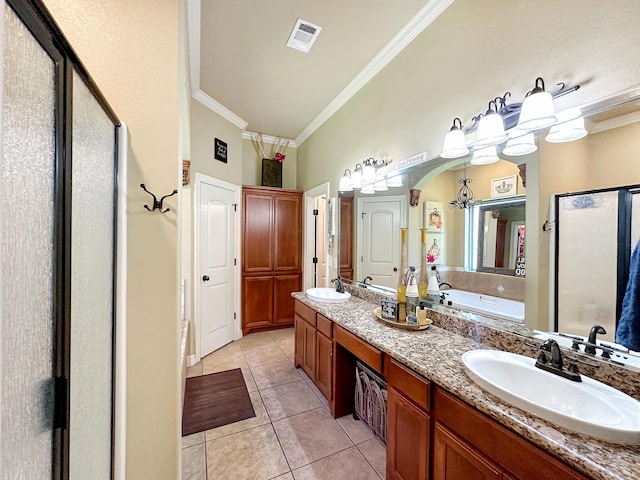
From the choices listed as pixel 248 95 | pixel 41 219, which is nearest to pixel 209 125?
pixel 248 95

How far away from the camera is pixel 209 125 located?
3.12 m

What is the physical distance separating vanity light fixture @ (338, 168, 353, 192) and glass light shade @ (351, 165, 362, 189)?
59mm

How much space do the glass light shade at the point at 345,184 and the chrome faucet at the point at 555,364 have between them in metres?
2.01

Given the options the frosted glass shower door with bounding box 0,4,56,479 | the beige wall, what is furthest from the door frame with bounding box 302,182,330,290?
the frosted glass shower door with bounding box 0,4,56,479

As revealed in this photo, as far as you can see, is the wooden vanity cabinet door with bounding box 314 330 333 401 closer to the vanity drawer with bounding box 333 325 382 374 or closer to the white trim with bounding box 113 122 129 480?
the vanity drawer with bounding box 333 325 382 374

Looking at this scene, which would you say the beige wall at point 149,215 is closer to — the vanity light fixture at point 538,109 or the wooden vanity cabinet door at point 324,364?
the wooden vanity cabinet door at point 324,364

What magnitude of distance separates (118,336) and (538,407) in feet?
5.19

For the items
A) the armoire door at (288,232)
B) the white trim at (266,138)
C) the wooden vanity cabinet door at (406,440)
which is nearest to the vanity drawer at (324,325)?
the wooden vanity cabinet door at (406,440)

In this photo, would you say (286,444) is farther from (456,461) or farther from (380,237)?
(380,237)

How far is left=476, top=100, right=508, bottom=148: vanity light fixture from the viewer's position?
4.60ft

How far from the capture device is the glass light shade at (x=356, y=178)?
2617mm

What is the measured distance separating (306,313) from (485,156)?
1.86m

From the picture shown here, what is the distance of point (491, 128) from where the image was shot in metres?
1.42

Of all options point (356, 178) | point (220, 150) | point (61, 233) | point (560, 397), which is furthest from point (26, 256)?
point (220, 150)
